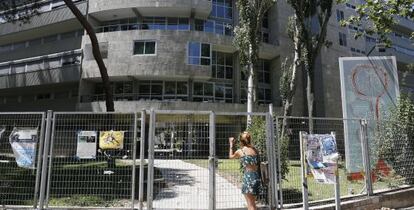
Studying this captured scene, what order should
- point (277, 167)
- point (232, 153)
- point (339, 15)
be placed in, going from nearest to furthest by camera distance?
point (232, 153) → point (277, 167) → point (339, 15)

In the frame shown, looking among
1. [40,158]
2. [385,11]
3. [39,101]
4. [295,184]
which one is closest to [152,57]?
[39,101]

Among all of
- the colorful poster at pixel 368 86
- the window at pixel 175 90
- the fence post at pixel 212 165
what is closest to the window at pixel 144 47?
the window at pixel 175 90

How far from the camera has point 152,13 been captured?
31.3 metres

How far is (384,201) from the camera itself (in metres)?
9.38

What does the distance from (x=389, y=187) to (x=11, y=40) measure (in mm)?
39169

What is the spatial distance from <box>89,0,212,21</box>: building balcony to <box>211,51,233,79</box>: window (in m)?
3.68

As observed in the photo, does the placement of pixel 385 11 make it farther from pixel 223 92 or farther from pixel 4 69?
pixel 4 69

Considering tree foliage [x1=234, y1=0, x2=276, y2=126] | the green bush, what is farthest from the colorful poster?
tree foliage [x1=234, y1=0, x2=276, y2=126]

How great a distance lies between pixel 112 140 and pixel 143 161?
0.85 meters

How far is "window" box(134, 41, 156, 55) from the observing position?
29184mm

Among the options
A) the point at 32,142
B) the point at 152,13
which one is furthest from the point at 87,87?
the point at 32,142

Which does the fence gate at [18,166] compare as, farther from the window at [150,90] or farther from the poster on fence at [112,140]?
the window at [150,90]

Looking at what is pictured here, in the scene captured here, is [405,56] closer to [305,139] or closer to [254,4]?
[254,4]

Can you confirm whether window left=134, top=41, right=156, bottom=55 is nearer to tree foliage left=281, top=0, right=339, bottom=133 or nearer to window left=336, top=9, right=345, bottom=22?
tree foliage left=281, top=0, right=339, bottom=133
